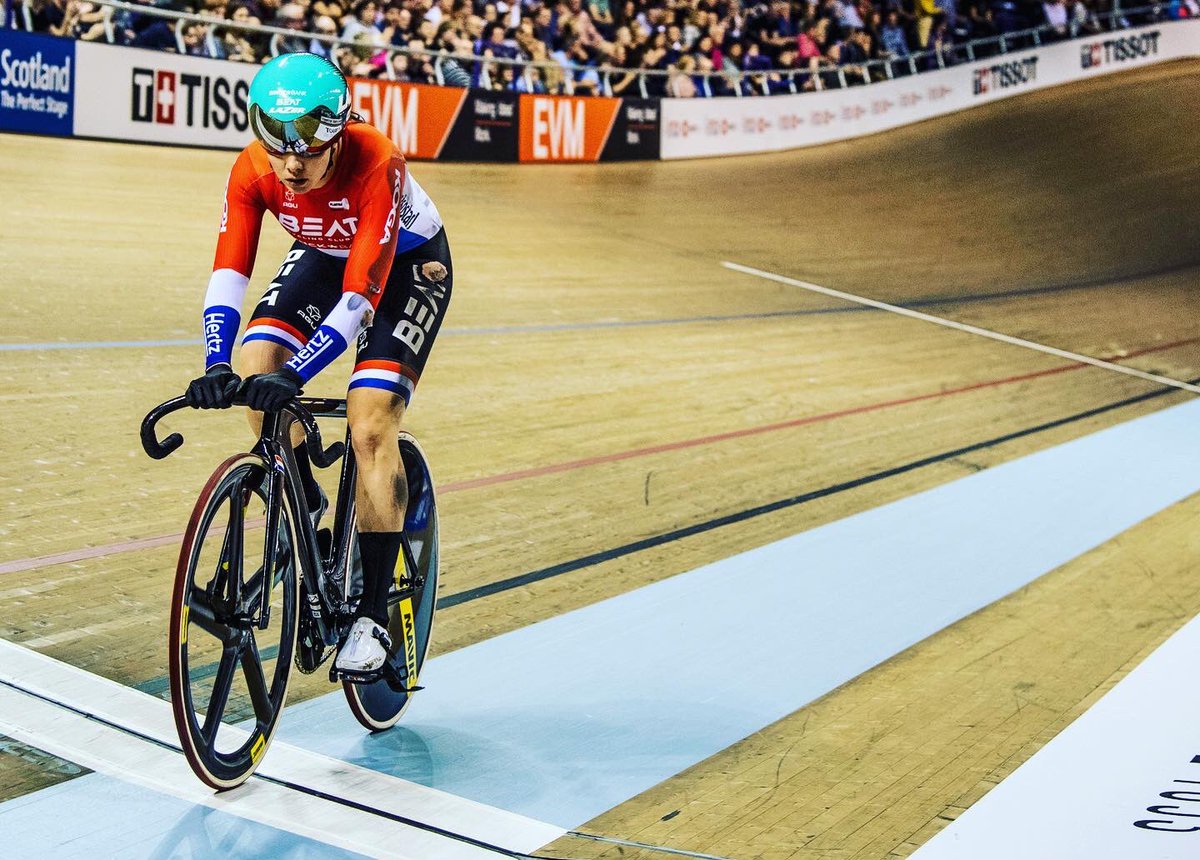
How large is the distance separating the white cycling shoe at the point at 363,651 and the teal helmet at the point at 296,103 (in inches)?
37.6

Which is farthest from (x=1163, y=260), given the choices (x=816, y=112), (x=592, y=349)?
(x=592, y=349)

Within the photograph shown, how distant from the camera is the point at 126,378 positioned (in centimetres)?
530

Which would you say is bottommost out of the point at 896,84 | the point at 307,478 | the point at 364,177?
the point at 307,478

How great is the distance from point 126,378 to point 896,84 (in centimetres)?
1691

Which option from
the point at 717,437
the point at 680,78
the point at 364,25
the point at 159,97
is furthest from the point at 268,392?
the point at 680,78

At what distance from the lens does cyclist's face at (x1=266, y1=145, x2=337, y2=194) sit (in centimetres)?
253

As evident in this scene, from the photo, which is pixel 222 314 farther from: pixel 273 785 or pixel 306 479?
pixel 273 785

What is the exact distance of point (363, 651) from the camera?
2625 millimetres

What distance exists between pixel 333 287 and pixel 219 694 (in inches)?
39.1

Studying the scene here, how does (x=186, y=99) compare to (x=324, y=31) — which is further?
(x=324, y=31)

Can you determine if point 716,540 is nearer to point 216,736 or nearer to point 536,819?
point 536,819

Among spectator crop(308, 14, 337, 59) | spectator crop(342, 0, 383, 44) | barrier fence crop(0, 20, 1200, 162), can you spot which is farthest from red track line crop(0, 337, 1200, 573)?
spectator crop(342, 0, 383, 44)

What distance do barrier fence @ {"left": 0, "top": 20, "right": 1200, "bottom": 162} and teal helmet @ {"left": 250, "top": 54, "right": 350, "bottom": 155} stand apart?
860 centimetres

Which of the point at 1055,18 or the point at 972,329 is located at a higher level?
the point at 1055,18
